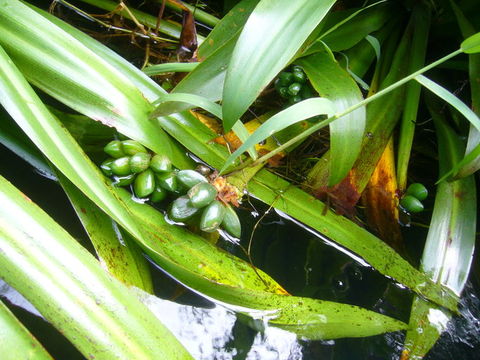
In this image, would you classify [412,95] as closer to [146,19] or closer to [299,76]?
[299,76]

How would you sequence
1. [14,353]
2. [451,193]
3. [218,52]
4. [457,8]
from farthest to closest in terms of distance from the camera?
[457,8], [451,193], [218,52], [14,353]

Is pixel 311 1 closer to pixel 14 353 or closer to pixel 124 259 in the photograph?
pixel 124 259

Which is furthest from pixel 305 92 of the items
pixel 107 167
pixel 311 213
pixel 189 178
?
pixel 107 167

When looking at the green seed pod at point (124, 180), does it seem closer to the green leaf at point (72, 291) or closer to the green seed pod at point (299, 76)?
the green leaf at point (72, 291)

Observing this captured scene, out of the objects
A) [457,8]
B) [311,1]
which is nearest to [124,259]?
[311,1]

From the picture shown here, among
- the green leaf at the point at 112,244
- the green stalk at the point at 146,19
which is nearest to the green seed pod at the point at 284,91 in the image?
the green stalk at the point at 146,19
